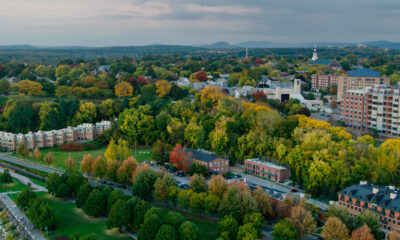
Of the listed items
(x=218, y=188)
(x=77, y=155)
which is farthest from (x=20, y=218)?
(x=77, y=155)

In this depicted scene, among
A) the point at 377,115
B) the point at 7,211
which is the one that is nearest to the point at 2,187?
the point at 7,211

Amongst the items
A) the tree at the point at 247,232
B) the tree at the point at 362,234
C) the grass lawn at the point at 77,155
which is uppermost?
the tree at the point at 362,234

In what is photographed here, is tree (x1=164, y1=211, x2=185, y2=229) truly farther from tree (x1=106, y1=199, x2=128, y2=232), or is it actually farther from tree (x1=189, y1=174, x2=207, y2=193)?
tree (x1=189, y1=174, x2=207, y2=193)

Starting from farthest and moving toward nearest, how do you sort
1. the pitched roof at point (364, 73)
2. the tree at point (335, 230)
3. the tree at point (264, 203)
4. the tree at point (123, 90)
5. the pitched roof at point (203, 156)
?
the tree at point (123, 90) < the pitched roof at point (364, 73) < the pitched roof at point (203, 156) < the tree at point (264, 203) < the tree at point (335, 230)

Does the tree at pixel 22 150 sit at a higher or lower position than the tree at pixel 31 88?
lower

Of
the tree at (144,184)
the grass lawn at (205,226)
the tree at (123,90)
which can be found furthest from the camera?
the tree at (123,90)

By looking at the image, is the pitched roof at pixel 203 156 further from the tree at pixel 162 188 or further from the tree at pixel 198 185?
the tree at pixel 162 188

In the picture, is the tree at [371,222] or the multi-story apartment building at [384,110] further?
the multi-story apartment building at [384,110]

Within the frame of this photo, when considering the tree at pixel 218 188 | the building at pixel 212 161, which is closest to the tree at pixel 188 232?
the tree at pixel 218 188
